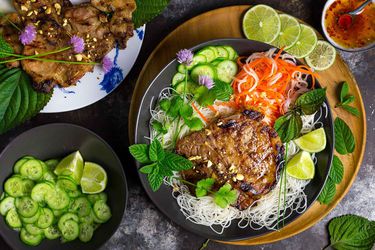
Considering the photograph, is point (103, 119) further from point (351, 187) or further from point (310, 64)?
point (351, 187)

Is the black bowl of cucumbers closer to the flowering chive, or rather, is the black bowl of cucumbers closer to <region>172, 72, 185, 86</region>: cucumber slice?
<region>172, 72, 185, 86</region>: cucumber slice

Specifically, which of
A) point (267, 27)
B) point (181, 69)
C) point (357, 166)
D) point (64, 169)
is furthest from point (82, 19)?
point (357, 166)

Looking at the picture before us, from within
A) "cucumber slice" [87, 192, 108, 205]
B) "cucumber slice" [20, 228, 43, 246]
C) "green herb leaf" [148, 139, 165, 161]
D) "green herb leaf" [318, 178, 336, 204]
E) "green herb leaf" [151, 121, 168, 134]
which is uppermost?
"green herb leaf" [151, 121, 168, 134]

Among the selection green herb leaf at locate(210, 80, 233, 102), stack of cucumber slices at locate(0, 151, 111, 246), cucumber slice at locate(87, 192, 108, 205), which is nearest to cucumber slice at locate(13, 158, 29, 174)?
stack of cucumber slices at locate(0, 151, 111, 246)

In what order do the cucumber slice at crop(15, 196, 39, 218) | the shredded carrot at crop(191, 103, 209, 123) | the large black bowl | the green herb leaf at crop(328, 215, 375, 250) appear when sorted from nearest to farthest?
1. the large black bowl
2. the shredded carrot at crop(191, 103, 209, 123)
3. the cucumber slice at crop(15, 196, 39, 218)
4. the green herb leaf at crop(328, 215, 375, 250)

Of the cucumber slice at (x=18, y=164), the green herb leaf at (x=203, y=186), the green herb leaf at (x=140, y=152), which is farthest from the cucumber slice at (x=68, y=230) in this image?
the green herb leaf at (x=203, y=186)

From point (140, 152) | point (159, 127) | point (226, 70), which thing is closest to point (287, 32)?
point (226, 70)
